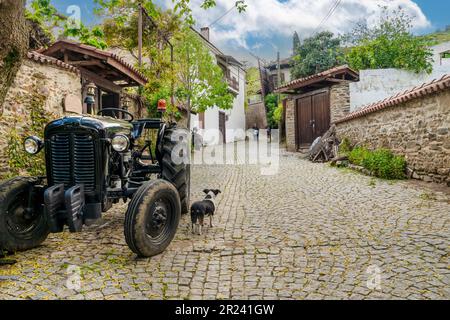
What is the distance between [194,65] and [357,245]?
13.2m

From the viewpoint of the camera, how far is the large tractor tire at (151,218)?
9.09ft

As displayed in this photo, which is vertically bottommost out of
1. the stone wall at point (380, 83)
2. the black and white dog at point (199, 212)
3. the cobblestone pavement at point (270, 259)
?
the cobblestone pavement at point (270, 259)

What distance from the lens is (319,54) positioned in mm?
19359

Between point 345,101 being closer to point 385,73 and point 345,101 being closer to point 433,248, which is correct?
point 385,73

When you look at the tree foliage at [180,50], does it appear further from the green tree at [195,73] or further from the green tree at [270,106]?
the green tree at [270,106]

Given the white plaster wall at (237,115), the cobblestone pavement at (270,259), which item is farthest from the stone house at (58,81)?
the white plaster wall at (237,115)

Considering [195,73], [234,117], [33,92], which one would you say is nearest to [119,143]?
[33,92]

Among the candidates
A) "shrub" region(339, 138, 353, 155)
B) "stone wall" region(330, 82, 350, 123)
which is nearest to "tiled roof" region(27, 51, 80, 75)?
"shrub" region(339, 138, 353, 155)

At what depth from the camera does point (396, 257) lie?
2992 mm

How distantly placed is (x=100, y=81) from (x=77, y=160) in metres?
7.44

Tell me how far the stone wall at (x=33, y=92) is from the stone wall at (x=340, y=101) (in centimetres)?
979

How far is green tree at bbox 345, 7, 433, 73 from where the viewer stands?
13336mm

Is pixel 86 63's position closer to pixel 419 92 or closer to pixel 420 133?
pixel 419 92

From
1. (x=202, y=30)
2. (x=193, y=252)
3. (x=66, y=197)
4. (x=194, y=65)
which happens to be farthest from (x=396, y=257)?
(x=202, y=30)
